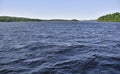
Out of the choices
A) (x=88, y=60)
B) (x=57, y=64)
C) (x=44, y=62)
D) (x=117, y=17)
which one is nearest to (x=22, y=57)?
(x=44, y=62)

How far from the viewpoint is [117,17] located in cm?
16550

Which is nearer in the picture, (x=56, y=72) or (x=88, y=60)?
(x=56, y=72)

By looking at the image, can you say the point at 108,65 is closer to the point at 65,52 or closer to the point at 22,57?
the point at 65,52

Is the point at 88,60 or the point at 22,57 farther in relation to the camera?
the point at 22,57

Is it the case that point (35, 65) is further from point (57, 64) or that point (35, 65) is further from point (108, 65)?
point (108, 65)

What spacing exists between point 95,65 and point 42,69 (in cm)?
313

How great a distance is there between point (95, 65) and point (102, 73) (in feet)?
5.60

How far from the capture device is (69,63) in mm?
12992

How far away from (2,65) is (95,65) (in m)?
5.54


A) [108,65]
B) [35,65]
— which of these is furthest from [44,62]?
[108,65]

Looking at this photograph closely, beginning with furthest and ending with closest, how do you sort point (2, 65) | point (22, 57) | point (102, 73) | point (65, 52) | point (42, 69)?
point (65, 52)
point (22, 57)
point (2, 65)
point (42, 69)
point (102, 73)

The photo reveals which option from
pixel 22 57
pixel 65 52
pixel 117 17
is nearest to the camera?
pixel 22 57

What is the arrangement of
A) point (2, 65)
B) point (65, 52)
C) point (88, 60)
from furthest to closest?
point (65, 52) → point (88, 60) → point (2, 65)

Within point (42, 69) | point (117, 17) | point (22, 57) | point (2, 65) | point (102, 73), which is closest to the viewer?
point (102, 73)
